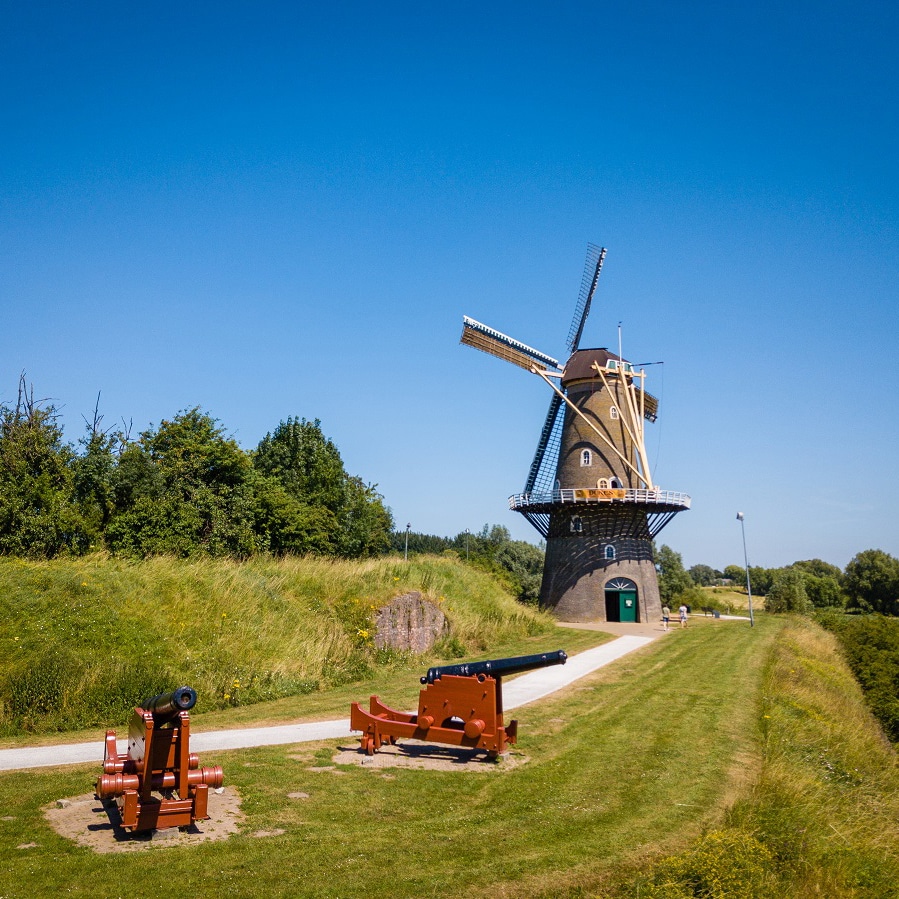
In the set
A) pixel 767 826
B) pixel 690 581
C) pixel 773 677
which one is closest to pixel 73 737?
pixel 767 826

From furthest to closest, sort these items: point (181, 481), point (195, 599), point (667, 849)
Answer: point (181, 481), point (195, 599), point (667, 849)

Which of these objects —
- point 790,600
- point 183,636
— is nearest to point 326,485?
point 183,636

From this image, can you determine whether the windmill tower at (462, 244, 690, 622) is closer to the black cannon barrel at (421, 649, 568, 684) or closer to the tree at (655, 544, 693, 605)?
the tree at (655, 544, 693, 605)

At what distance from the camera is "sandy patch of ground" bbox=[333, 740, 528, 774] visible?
9.56 metres

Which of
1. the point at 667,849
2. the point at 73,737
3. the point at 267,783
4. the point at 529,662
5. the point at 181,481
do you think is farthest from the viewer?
the point at 181,481

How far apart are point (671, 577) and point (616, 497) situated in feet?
102

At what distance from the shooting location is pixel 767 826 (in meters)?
7.25

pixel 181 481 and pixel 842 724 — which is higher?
pixel 181 481

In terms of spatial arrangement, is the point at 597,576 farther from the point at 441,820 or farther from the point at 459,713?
the point at 441,820

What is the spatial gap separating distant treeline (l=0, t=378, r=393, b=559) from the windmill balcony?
36.7 ft

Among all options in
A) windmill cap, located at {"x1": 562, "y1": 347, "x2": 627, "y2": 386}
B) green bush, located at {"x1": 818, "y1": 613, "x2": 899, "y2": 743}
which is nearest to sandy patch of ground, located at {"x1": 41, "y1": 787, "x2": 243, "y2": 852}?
green bush, located at {"x1": 818, "y1": 613, "x2": 899, "y2": 743}

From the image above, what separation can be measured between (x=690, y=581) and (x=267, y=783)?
6242cm

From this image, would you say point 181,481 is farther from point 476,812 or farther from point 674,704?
point 476,812

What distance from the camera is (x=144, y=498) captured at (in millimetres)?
22750
